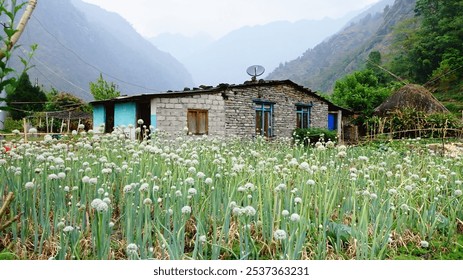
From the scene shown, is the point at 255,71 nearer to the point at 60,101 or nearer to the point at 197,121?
the point at 197,121

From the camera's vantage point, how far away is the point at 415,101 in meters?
16.1


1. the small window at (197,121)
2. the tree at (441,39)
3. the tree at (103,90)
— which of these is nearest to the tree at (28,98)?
the small window at (197,121)

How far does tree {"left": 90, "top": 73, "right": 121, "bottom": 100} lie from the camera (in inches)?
447

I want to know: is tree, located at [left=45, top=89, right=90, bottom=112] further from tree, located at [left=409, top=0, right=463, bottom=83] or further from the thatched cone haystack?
the thatched cone haystack

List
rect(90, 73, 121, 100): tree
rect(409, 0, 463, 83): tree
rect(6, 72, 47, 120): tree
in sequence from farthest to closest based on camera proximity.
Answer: rect(90, 73, 121, 100): tree, rect(409, 0, 463, 83): tree, rect(6, 72, 47, 120): tree

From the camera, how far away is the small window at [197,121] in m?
11.1

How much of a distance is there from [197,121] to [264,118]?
10.9 ft

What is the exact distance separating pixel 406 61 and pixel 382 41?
441cm

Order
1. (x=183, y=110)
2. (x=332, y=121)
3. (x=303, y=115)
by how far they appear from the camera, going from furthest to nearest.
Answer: (x=332, y=121)
(x=303, y=115)
(x=183, y=110)

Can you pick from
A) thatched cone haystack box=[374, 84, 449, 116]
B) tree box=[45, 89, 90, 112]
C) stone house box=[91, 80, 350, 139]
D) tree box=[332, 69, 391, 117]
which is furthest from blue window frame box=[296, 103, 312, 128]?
tree box=[45, 89, 90, 112]

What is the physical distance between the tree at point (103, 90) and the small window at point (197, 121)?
315 cm

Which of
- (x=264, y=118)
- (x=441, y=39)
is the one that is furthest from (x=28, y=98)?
(x=441, y=39)

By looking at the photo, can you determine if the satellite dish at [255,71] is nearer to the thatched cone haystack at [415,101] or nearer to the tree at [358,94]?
the tree at [358,94]

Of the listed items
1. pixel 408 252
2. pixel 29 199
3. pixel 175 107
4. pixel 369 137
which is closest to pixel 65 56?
pixel 29 199
